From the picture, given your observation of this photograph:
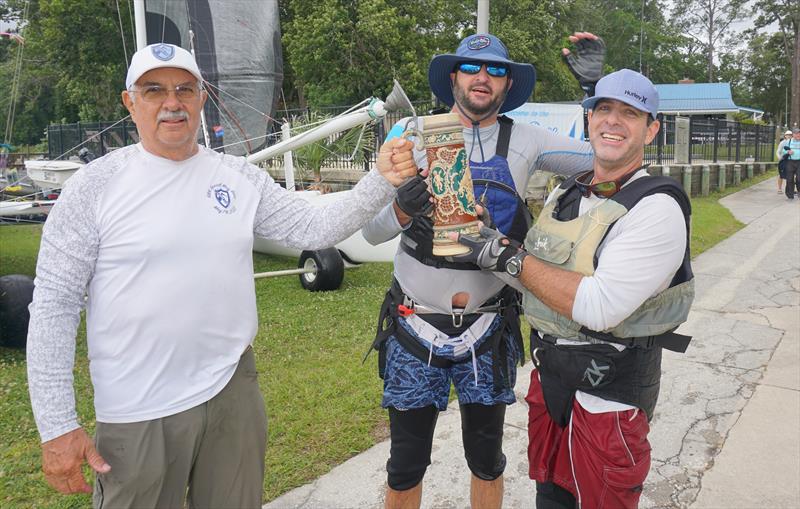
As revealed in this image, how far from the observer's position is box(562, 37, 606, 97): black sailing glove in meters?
2.77

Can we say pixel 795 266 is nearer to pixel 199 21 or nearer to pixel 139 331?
pixel 199 21

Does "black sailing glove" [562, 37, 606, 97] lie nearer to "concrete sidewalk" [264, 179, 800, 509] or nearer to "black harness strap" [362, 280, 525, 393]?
"black harness strap" [362, 280, 525, 393]

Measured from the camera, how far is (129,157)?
6.27 feet

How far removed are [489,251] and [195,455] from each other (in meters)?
1.15

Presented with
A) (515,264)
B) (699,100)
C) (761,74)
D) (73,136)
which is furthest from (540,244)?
(761,74)

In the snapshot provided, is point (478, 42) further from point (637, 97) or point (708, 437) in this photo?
point (708, 437)

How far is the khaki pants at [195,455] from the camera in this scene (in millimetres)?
1886

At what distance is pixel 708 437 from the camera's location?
380 cm

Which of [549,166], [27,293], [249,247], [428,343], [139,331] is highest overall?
[549,166]

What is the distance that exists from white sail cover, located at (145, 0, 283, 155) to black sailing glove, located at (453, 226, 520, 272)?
21.5 feet

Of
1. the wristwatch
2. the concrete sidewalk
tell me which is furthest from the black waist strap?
the concrete sidewalk

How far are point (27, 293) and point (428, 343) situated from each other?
469 cm

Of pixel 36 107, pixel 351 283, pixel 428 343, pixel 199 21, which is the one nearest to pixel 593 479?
pixel 428 343

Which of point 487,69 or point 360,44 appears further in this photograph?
point 360,44
